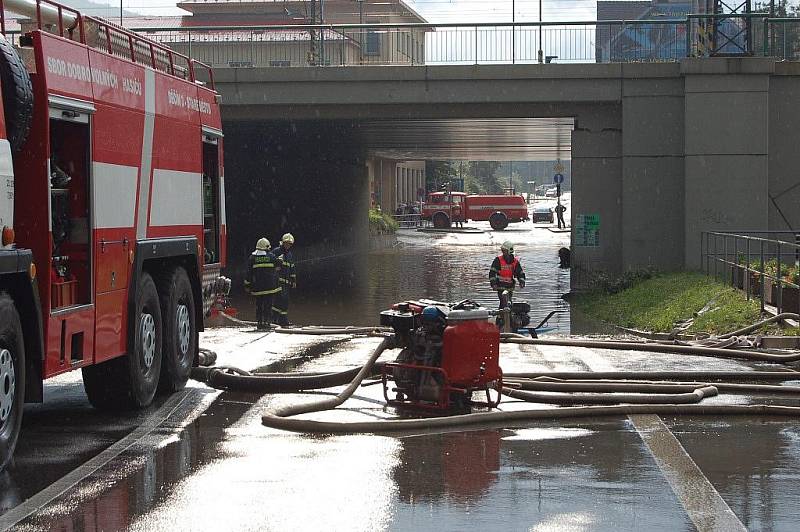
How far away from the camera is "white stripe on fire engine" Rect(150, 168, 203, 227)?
11015 millimetres

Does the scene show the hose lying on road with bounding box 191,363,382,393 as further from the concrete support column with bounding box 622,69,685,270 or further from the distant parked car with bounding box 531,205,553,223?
the distant parked car with bounding box 531,205,553,223

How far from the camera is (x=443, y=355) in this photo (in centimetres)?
1037

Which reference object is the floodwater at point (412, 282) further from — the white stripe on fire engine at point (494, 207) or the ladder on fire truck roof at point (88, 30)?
the white stripe on fire engine at point (494, 207)

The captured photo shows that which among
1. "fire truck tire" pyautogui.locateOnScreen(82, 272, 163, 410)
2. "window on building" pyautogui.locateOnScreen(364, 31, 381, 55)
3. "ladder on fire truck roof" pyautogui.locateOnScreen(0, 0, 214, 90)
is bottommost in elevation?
"fire truck tire" pyautogui.locateOnScreen(82, 272, 163, 410)

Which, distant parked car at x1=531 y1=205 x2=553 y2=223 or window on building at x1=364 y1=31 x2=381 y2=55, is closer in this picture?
window on building at x1=364 y1=31 x2=381 y2=55

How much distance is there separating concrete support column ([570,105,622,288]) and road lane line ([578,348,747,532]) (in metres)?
19.9

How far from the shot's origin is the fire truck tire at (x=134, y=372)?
10375mm

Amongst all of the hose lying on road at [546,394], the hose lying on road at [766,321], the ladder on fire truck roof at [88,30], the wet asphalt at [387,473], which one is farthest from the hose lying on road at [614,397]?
the hose lying on road at [766,321]

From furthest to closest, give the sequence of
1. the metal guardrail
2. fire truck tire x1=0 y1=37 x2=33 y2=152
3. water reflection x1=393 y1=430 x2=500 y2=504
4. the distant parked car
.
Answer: the distant parked car < the metal guardrail < fire truck tire x1=0 y1=37 x2=33 y2=152 < water reflection x1=393 y1=430 x2=500 y2=504

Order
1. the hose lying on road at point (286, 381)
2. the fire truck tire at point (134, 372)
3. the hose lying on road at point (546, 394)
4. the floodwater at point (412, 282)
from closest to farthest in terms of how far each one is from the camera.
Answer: the hose lying on road at point (546, 394) < the fire truck tire at point (134, 372) < the hose lying on road at point (286, 381) < the floodwater at point (412, 282)

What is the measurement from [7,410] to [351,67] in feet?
70.3

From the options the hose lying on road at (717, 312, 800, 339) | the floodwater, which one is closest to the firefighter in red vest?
the floodwater

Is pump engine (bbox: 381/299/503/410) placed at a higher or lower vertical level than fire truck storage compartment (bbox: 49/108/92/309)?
lower

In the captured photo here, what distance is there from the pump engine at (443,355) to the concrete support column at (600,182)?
Answer: 19.0 meters
